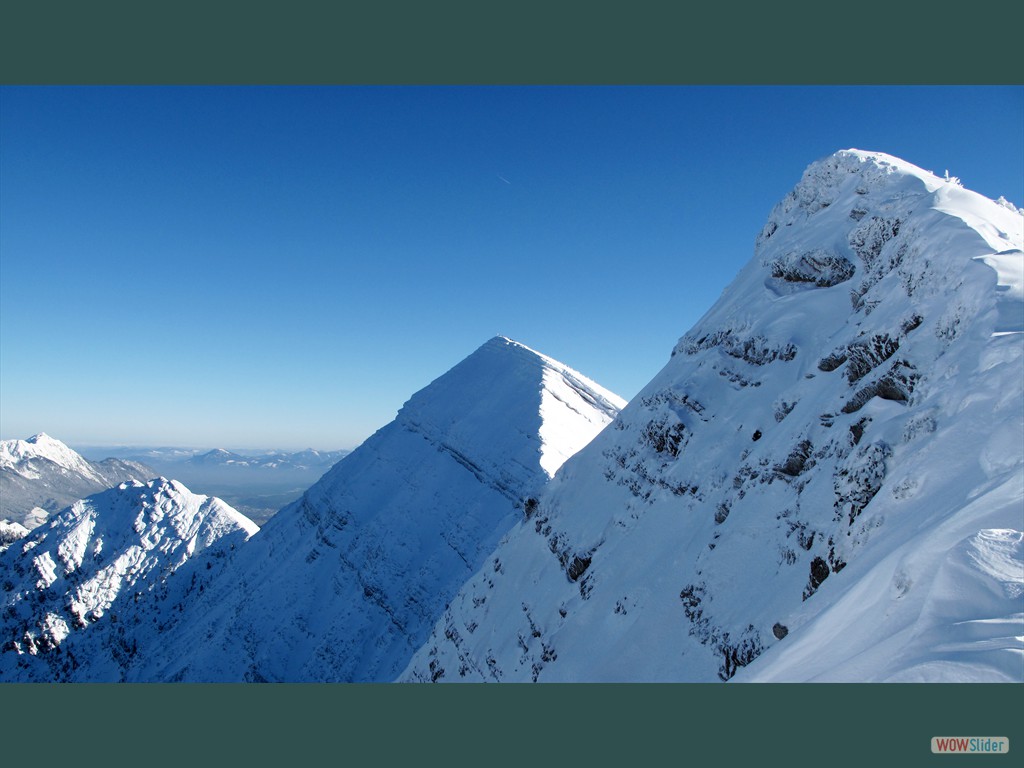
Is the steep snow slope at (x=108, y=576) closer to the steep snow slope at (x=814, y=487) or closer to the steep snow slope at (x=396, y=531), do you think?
the steep snow slope at (x=396, y=531)

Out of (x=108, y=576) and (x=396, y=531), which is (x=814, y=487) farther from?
(x=108, y=576)

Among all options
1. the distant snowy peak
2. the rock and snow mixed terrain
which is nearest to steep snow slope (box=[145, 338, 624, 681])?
the distant snowy peak

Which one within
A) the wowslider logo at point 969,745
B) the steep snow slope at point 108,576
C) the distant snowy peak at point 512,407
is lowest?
the steep snow slope at point 108,576

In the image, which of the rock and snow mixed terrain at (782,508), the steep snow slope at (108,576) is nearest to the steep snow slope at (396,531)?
the rock and snow mixed terrain at (782,508)

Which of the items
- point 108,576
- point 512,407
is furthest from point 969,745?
point 108,576

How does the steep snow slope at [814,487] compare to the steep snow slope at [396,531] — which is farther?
the steep snow slope at [396,531]
